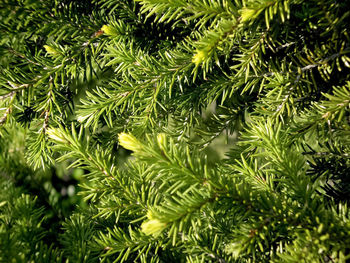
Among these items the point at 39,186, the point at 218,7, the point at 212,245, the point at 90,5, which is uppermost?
the point at 218,7

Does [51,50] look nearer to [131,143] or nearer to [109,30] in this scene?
[109,30]

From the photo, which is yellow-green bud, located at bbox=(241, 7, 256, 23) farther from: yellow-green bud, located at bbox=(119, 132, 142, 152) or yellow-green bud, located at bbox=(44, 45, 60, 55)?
yellow-green bud, located at bbox=(44, 45, 60, 55)

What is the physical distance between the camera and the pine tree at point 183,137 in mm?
600

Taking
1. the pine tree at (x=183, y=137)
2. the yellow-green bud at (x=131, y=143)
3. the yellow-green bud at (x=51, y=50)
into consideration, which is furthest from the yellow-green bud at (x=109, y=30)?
the yellow-green bud at (x=131, y=143)

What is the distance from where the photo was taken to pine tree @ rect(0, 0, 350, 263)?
1.97ft

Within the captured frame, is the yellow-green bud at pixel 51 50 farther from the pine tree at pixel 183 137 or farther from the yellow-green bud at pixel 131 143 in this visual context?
the yellow-green bud at pixel 131 143

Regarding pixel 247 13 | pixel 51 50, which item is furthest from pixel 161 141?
pixel 51 50

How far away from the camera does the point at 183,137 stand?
0.97m

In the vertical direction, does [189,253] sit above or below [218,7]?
below

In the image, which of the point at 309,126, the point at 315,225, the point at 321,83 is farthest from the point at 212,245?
the point at 321,83

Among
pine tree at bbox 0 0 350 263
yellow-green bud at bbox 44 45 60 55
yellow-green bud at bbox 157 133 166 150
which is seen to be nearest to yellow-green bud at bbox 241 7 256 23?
pine tree at bbox 0 0 350 263

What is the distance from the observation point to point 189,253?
706 millimetres

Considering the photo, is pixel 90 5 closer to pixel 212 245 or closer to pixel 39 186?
pixel 39 186

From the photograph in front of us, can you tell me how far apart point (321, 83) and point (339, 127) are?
122 mm
